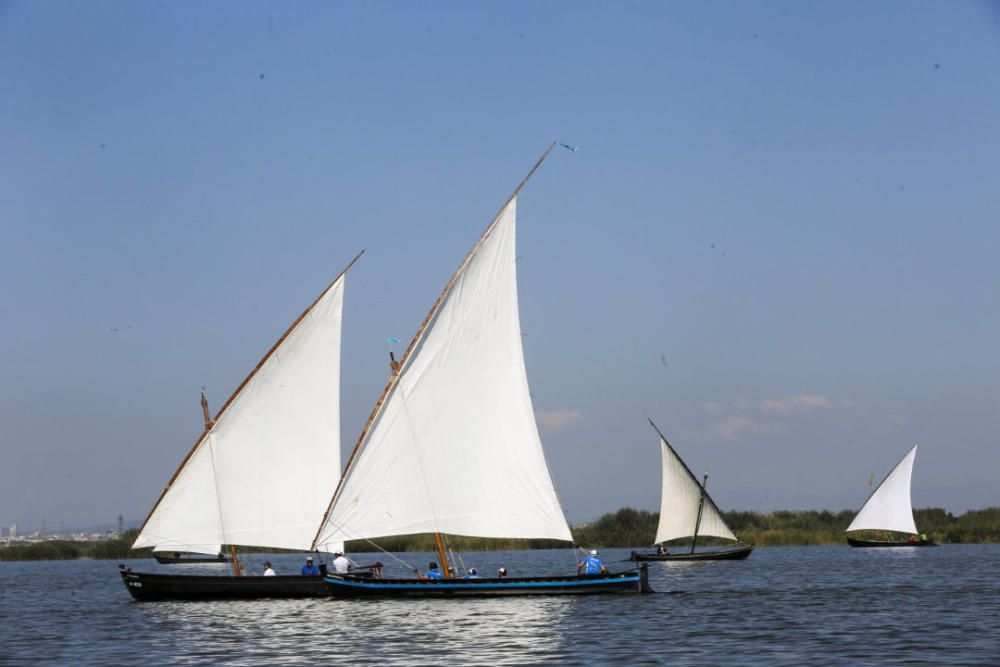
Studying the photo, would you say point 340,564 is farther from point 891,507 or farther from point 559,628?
point 891,507

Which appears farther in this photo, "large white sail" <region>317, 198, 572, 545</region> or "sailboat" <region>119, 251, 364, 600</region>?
"sailboat" <region>119, 251, 364, 600</region>

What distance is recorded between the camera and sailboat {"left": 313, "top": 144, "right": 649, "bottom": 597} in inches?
1745

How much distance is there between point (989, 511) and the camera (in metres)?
114

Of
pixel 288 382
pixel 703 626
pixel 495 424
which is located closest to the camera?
pixel 703 626

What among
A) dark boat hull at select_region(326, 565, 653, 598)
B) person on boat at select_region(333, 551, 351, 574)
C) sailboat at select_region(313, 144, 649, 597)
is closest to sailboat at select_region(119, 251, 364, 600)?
person on boat at select_region(333, 551, 351, 574)

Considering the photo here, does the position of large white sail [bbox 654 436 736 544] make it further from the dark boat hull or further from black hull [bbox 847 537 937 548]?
the dark boat hull

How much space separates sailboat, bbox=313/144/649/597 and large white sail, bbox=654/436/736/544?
Result: 3536cm

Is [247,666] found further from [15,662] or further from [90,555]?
[90,555]

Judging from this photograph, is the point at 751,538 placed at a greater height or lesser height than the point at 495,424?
lesser

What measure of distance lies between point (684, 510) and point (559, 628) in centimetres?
4510

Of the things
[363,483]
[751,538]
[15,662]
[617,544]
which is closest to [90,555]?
[617,544]

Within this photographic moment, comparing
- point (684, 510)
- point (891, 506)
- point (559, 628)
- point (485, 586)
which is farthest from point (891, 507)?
point (559, 628)

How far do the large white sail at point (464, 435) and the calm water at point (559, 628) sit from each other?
3004mm

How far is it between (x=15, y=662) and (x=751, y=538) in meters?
80.0
